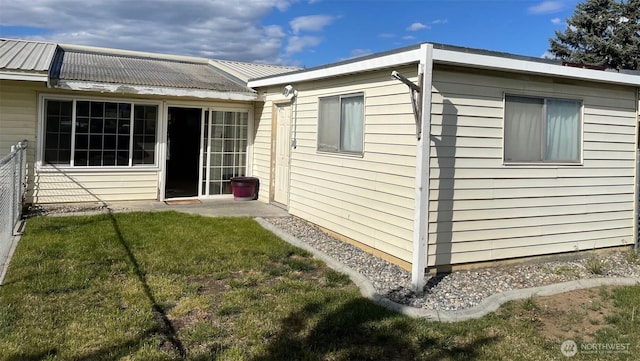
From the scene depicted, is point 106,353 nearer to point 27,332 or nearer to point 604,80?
point 27,332

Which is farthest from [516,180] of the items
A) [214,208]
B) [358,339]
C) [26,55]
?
[26,55]

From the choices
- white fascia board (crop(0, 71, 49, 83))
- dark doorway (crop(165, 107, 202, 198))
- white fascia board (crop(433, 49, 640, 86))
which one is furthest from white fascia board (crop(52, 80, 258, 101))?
white fascia board (crop(433, 49, 640, 86))

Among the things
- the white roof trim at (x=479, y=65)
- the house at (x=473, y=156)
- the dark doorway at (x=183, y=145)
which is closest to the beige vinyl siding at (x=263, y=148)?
the house at (x=473, y=156)

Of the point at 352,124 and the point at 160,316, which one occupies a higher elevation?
the point at 352,124

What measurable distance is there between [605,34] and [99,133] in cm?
2535

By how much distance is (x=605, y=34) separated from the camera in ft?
79.6

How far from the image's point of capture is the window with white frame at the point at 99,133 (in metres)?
9.42

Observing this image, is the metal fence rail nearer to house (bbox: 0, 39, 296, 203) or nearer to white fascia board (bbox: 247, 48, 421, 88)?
house (bbox: 0, 39, 296, 203)

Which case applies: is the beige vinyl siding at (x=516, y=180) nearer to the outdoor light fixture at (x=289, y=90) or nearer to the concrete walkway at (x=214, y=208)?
the outdoor light fixture at (x=289, y=90)

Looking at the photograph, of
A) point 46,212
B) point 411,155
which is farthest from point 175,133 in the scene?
point 411,155

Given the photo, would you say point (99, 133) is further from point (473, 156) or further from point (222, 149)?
point (473, 156)

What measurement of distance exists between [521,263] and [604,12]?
76.3 ft

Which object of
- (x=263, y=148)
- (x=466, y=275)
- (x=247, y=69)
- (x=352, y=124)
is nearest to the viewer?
(x=466, y=275)

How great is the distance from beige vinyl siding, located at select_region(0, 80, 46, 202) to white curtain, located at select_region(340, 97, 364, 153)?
19.9 feet
